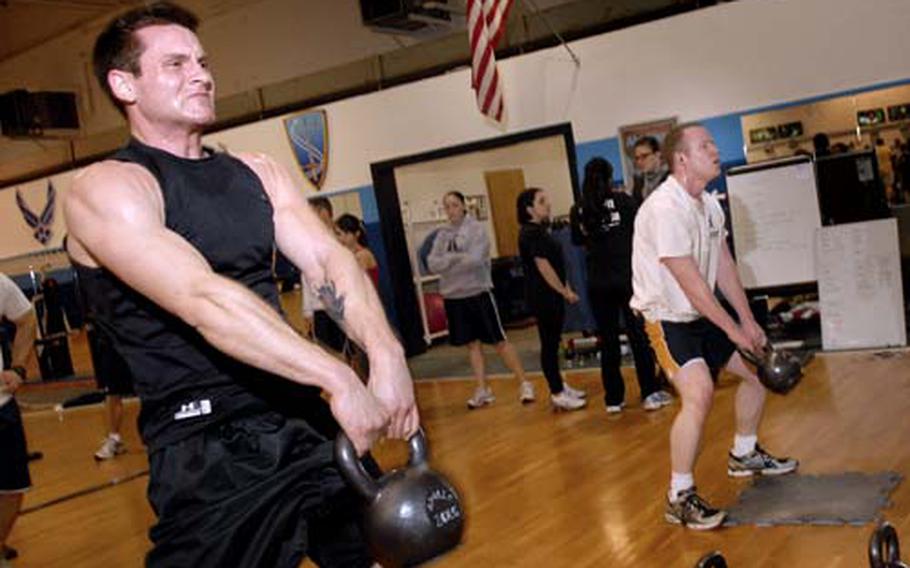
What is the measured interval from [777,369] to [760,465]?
Answer: 0.79m

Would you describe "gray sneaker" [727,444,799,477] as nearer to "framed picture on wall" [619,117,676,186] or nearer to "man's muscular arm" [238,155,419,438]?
"man's muscular arm" [238,155,419,438]

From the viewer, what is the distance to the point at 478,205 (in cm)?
1240

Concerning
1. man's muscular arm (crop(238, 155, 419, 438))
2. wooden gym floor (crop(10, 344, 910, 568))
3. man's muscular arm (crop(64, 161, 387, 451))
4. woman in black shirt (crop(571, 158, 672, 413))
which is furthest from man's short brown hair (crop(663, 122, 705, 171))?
man's muscular arm (crop(64, 161, 387, 451))

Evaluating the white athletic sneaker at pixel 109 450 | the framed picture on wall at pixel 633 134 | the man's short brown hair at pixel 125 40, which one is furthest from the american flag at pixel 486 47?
the man's short brown hair at pixel 125 40

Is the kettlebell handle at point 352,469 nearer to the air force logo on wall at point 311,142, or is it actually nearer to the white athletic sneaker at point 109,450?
the white athletic sneaker at point 109,450

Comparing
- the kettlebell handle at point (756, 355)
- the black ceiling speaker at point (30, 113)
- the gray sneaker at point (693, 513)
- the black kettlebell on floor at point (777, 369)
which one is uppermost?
the black ceiling speaker at point (30, 113)

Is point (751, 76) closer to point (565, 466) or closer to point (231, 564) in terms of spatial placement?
point (565, 466)

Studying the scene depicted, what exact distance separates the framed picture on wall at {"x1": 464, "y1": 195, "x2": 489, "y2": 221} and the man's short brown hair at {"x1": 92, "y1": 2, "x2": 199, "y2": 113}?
34.6 feet

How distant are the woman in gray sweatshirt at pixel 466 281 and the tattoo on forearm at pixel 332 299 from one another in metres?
4.99

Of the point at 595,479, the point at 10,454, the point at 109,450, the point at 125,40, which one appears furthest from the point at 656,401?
the point at 125,40

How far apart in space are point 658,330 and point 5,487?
2.87m

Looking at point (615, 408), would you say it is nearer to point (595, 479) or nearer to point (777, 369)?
point (595, 479)

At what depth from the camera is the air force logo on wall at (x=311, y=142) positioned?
10.1 metres

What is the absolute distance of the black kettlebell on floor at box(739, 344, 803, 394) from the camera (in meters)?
3.61
